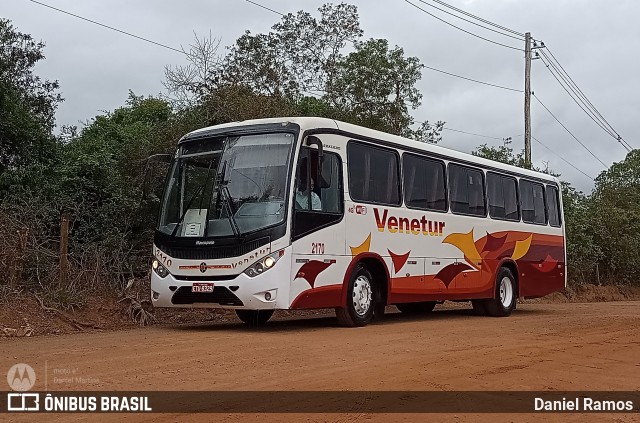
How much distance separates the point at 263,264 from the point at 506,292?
8467mm

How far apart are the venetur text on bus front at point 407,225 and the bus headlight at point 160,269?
3.74 meters

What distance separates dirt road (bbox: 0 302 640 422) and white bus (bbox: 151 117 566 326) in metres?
0.80

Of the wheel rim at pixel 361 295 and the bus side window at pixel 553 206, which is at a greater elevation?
the bus side window at pixel 553 206

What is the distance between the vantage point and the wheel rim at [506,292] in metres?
18.0

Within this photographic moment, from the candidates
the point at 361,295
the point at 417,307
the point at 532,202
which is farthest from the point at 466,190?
the point at 361,295

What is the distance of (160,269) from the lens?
41.2 feet

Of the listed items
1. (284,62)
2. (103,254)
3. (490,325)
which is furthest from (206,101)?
(284,62)

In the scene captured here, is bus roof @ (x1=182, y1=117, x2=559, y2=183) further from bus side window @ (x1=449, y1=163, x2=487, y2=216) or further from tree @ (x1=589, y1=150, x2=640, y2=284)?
tree @ (x1=589, y1=150, x2=640, y2=284)

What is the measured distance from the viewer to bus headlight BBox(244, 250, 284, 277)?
11.6 m

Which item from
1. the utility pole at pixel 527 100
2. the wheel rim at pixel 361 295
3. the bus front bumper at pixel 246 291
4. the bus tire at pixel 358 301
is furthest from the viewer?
the utility pole at pixel 527 100

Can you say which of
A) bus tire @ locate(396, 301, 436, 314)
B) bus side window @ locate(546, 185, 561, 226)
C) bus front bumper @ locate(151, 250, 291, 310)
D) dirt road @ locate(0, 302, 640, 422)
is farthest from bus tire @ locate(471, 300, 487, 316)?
bus front bumper @ locate(151, 250, 291, 310)

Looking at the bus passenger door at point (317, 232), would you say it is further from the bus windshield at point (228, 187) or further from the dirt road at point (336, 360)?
the dirt road at point (336, 360)

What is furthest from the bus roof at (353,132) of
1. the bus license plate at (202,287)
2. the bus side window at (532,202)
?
the bus license plate at (202,287)

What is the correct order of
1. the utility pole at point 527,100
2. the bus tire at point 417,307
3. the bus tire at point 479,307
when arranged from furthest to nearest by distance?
the utility pole at point 527,100 → the bus tire at point 417,307 → the bus tire at point 479,307
